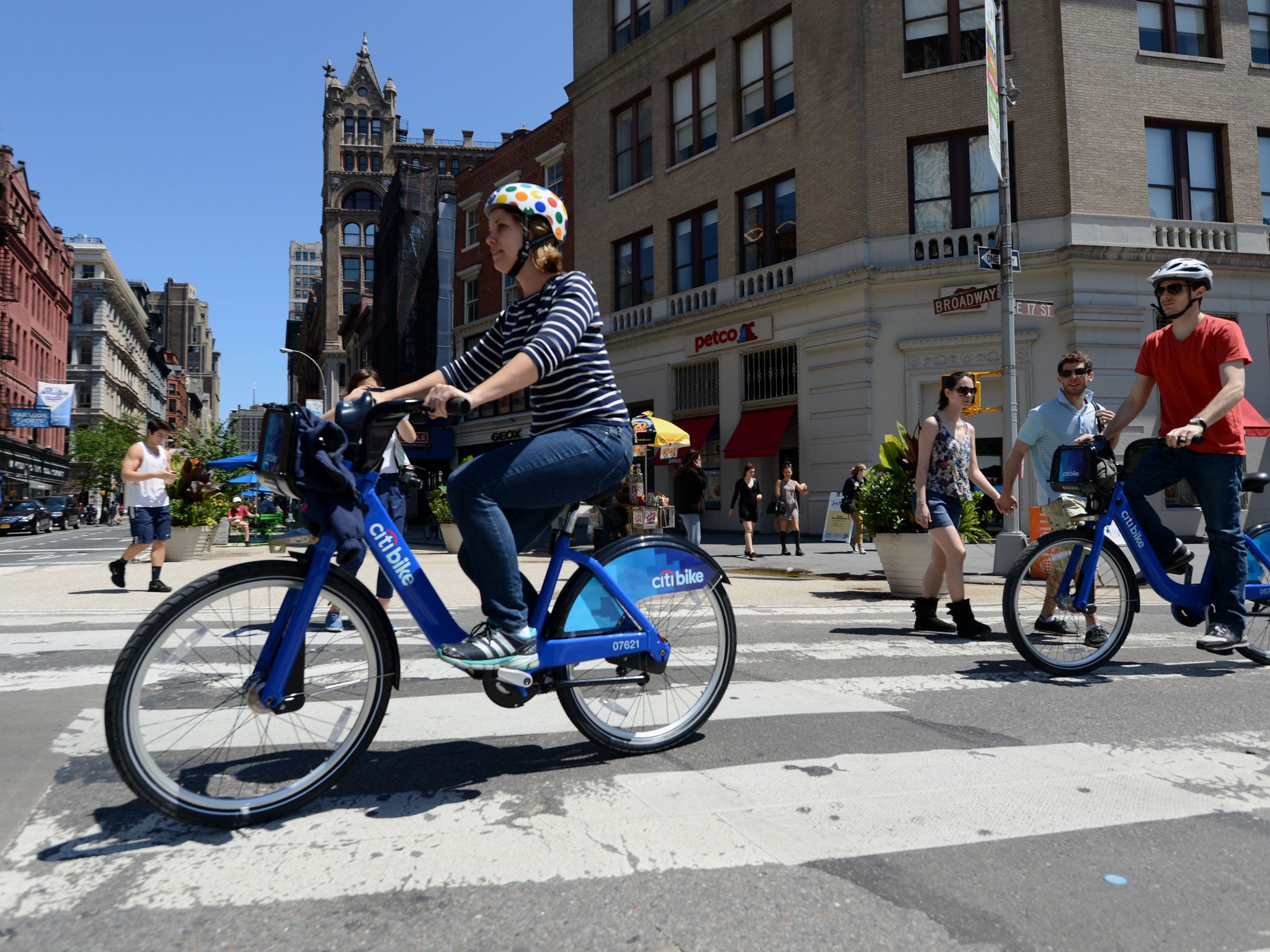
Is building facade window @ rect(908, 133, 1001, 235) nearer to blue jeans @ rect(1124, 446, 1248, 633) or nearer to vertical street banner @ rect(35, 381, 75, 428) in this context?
blue jeans @ rect(1124, 446, 1248, 633)

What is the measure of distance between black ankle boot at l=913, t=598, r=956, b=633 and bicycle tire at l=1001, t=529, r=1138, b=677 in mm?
1640

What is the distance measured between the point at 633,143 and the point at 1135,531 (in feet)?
86.3

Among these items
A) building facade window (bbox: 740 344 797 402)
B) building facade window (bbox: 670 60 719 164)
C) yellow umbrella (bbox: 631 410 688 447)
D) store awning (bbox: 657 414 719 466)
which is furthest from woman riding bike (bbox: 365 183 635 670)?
building facade window (bbox: 670 60 719 164)

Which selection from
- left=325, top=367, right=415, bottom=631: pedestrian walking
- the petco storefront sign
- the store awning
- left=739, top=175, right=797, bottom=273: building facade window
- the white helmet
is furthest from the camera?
the store awning

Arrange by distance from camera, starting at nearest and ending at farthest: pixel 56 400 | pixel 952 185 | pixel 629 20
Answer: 1. pixel 952 185
2. pixel 629 20
3. pixel 56 400

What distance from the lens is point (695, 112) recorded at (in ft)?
86.0

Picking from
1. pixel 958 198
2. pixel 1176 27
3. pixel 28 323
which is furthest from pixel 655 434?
pixel 28 323

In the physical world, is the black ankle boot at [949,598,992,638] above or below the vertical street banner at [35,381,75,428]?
below

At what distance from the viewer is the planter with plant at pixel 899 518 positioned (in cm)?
940

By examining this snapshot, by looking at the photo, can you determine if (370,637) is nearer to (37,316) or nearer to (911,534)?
(911,534)

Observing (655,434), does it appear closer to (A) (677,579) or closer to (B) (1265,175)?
(B) (1265,175)

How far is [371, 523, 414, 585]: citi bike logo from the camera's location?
2.86m

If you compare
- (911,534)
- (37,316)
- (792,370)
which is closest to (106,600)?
(911,534)

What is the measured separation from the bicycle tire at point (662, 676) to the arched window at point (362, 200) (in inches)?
3425
